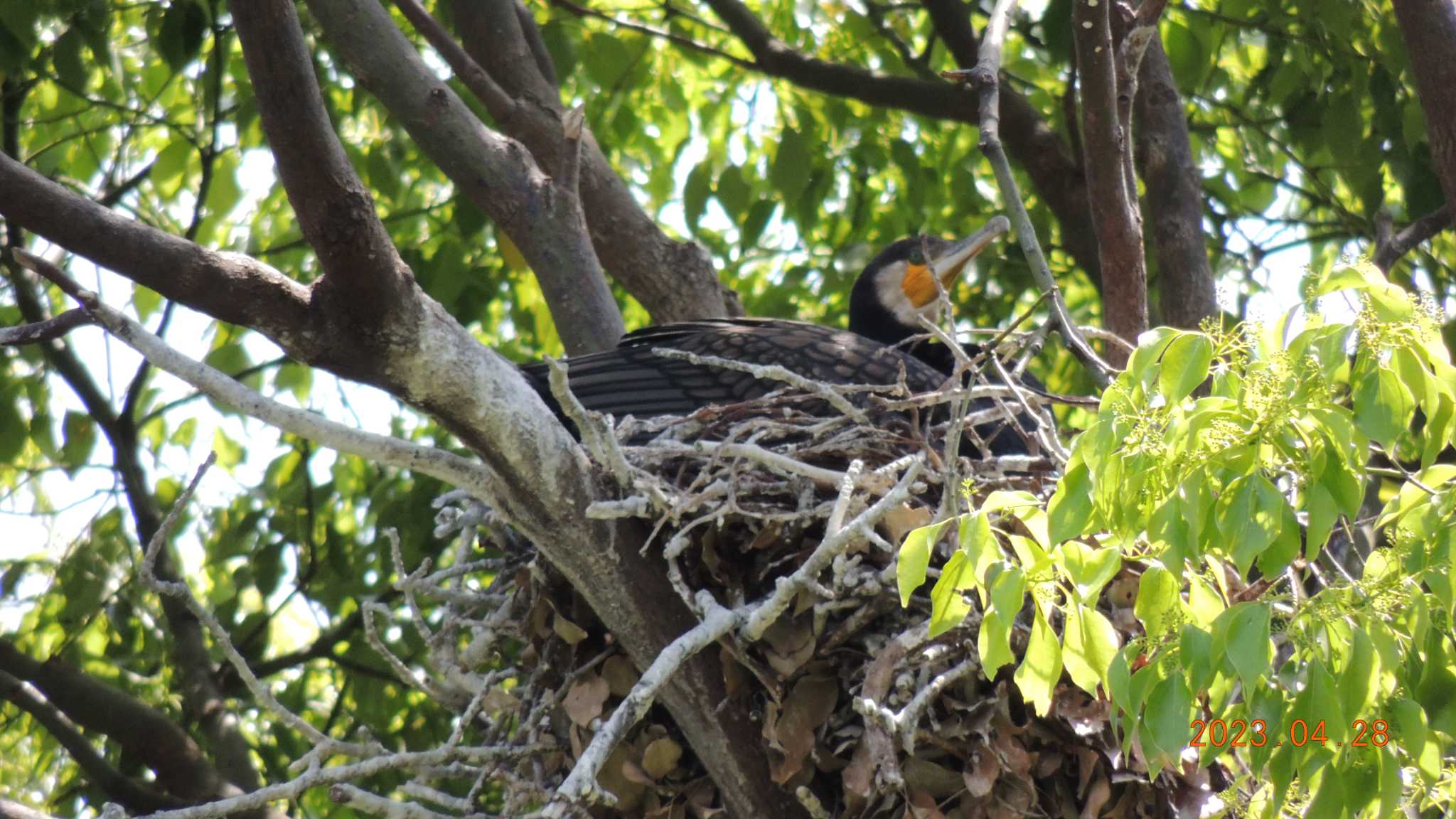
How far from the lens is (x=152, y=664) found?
5.32 meters

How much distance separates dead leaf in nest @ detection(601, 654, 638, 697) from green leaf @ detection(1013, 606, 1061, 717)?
105cm

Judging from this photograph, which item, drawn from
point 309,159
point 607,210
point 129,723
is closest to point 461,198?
point 607,210

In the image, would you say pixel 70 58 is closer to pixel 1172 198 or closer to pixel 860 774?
pixel 1172 198

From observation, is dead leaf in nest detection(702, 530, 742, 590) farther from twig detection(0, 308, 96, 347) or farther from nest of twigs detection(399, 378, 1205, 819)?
twig detection(0, 308, 96, 347)

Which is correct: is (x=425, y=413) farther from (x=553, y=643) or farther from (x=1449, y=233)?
(x=1449, y=233)

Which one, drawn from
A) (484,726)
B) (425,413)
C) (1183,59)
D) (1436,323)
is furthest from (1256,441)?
(1183,59)

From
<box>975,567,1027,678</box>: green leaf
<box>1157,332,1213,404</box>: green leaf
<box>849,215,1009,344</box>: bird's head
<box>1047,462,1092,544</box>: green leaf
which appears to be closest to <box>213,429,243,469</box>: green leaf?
<box>849,215,1009,344</box>: bird's head

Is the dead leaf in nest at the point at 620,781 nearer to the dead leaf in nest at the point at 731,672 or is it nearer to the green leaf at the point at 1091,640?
the dead leaf in nest at the point at 731,672

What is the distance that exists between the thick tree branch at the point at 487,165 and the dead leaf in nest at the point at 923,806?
1.83 metres

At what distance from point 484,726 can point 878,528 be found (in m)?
1.35

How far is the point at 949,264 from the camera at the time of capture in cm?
511

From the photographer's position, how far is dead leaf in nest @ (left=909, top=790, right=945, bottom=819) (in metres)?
2.67

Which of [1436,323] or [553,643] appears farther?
[553,643]

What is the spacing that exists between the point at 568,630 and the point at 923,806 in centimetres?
82
